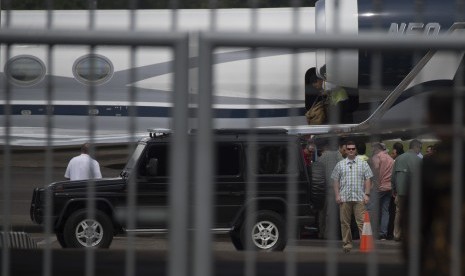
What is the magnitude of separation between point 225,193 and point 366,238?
1.72 ft

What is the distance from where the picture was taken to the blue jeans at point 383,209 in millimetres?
3520

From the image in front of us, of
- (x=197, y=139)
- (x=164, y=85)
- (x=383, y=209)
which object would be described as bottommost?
(x=383, y=209)

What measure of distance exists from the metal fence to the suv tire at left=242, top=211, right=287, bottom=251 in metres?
0.04

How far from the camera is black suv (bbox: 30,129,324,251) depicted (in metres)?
3.43

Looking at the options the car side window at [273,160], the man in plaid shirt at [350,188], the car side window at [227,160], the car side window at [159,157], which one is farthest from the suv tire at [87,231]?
the man in plaid shirt at [350,188]

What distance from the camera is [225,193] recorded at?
136 inches

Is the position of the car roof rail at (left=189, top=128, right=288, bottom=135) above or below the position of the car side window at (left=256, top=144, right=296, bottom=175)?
above

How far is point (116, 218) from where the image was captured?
11.4ft

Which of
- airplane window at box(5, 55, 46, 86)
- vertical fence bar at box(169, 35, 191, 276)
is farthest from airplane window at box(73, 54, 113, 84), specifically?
vertical fence bar at box(169, 35, 191, 276)

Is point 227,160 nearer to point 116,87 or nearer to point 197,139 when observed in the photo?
point 197,139

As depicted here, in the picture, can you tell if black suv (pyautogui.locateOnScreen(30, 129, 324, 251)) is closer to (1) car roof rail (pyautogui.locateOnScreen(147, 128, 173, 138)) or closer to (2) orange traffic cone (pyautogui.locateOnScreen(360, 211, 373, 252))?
(1) car roof rail (pyautogui.locateOnScreen(147, 128, 173, 138))

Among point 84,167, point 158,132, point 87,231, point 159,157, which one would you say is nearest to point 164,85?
point 158,132

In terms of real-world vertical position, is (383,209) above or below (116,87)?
below

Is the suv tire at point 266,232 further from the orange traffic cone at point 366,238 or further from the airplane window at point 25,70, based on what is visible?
the airplane window at point 25,70
